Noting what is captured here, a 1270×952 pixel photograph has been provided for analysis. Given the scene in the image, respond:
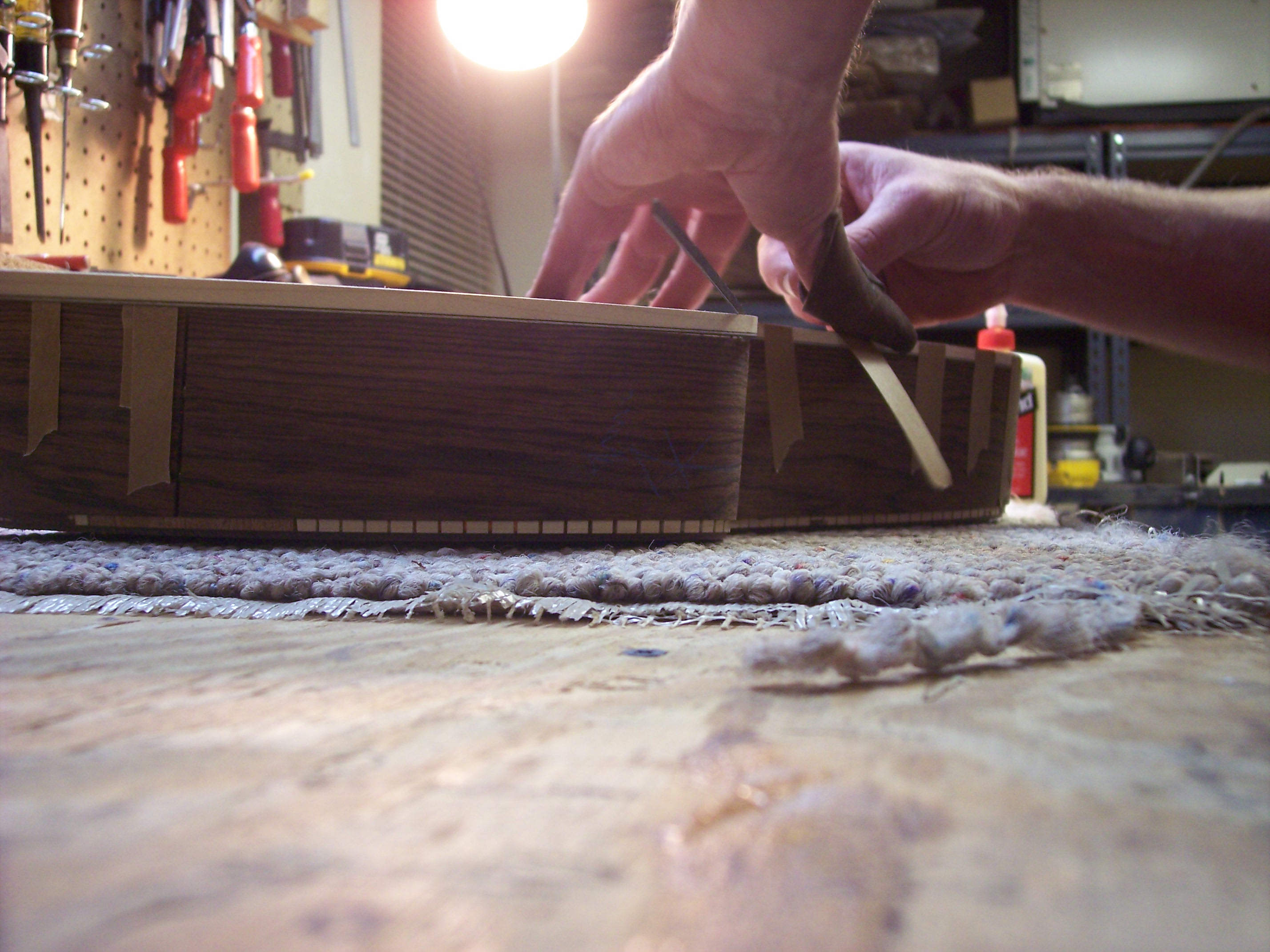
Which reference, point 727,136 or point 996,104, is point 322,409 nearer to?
point 727,136

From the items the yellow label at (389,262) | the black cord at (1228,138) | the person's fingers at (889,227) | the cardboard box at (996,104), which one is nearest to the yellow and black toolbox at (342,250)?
the yellow label at (389,262)

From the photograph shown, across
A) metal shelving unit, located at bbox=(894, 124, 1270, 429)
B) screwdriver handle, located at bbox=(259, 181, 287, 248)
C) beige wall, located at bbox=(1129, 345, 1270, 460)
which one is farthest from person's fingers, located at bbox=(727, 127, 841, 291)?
beige wall, located at bbox=(1129, 345, 1270, 460)

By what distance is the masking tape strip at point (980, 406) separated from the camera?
0.72 metres

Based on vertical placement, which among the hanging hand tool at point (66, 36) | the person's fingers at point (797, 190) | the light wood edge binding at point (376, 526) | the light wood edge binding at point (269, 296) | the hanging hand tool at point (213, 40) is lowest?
the light wood edge binding at point (376, 526)

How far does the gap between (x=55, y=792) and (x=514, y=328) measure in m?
0.35

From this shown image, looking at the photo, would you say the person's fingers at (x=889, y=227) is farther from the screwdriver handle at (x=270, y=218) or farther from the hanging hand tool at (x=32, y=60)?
the screwdriver handle at (x=270, y=218)

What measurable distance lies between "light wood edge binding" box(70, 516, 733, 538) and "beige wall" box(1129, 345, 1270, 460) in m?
1.98

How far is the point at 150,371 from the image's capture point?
0.46m

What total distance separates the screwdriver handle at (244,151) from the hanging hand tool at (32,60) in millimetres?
341

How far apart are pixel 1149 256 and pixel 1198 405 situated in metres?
1.54

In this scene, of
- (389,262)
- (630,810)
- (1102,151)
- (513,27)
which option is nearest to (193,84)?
(389,262)

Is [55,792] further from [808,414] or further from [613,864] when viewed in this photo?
[808,414]

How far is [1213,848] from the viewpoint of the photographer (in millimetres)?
133

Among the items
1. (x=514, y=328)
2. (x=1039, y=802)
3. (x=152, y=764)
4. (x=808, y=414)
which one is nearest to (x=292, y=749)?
(x=152, y=764)
